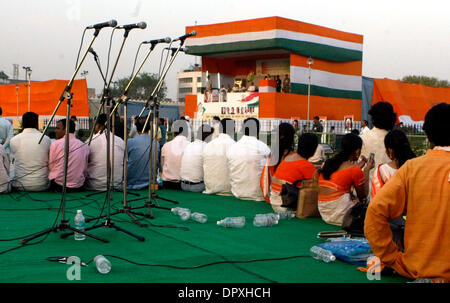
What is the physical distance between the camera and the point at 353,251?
12.3 feet

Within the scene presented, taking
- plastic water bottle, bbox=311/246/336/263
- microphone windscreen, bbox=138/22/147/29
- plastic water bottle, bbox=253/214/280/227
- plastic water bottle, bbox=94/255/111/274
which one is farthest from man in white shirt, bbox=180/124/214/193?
plastic water bottle, bbox=94/255/111/274

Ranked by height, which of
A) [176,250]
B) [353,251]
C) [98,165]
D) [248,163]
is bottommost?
[176,250]

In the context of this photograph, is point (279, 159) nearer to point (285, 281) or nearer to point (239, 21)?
point (285, 281)

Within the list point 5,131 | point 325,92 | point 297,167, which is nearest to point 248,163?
point 297,167

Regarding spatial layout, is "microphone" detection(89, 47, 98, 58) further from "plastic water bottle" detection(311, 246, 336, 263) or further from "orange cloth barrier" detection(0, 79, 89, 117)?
"orange cloth barrier" detection(0, 79, 89, 117)

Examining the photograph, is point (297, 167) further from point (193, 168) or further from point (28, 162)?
point (28, 162)

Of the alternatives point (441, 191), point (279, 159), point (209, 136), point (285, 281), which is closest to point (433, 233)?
point (441, 191)

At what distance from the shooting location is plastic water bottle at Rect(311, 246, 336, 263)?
149 inches

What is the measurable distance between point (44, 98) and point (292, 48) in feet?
46.3

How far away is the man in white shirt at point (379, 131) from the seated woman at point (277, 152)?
46.3 inches

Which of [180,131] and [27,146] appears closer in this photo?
[27,146]

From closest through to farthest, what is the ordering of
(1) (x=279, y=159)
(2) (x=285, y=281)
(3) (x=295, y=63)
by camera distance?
(2) (x=285, y=281) < (1) (x=279, y=159) < (3) (x=295, y=63)
